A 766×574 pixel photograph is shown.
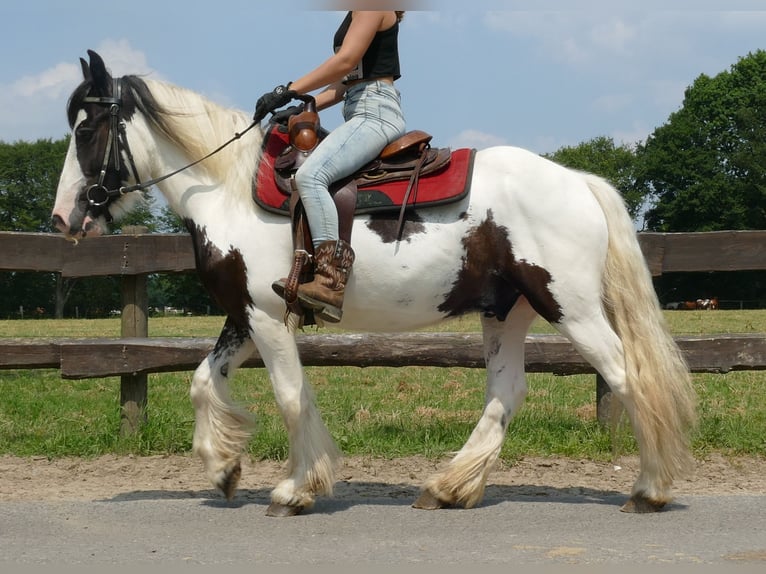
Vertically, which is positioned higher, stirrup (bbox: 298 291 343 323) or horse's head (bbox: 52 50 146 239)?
horse's head (bbox: 52 50 146 239)

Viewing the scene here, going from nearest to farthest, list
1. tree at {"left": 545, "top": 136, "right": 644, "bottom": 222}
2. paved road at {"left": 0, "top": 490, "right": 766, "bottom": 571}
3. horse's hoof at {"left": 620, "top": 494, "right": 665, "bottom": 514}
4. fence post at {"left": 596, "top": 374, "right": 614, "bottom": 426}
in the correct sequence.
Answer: paved road at {"left": 0, "top": 490, "right": 766, "bottom": 571}
horse's hoof at {"left": 620, "top": 494, "right": 665, "bottom": 514}
fence post at {"left": 596, "top": 374, "right": 614, "bottom": 426}
tree at {"left": 545, "top": 136, "right": 644, "bottom": 222}

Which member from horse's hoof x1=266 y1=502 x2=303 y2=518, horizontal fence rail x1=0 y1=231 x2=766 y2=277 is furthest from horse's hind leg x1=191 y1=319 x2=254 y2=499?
horizontal fence rail x1=0 y1=231 x2=766 y2=277

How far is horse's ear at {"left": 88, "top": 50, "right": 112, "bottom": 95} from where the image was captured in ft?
17.7

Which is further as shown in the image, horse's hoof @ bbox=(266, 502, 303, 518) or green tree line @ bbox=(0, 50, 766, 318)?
green tree line @ bbox=(0, 50, 766, 318)

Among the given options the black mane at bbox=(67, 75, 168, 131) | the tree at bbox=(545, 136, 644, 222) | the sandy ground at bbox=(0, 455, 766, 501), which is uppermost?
the tree at bbox=(545, 136, 644, 222)

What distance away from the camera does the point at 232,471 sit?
5.42m

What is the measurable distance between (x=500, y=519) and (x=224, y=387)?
1.78 m

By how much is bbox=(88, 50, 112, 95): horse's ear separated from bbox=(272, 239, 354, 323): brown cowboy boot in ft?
5.49

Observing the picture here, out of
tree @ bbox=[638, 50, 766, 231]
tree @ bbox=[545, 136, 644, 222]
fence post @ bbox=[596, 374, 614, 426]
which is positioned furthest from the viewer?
tree @ bbox=[545, 136, 644, 222]

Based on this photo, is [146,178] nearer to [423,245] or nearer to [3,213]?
[423,245]

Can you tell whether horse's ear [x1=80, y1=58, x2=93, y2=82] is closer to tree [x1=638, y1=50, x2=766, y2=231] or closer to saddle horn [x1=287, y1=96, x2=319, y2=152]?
→ saddle horn [x1=287, y1=96, x2=319, y2=152]

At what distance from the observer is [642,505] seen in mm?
5121

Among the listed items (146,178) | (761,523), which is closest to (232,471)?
(146,178)

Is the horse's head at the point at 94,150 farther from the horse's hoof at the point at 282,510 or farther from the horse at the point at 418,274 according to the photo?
the horse's hoof at the point at 282,510
